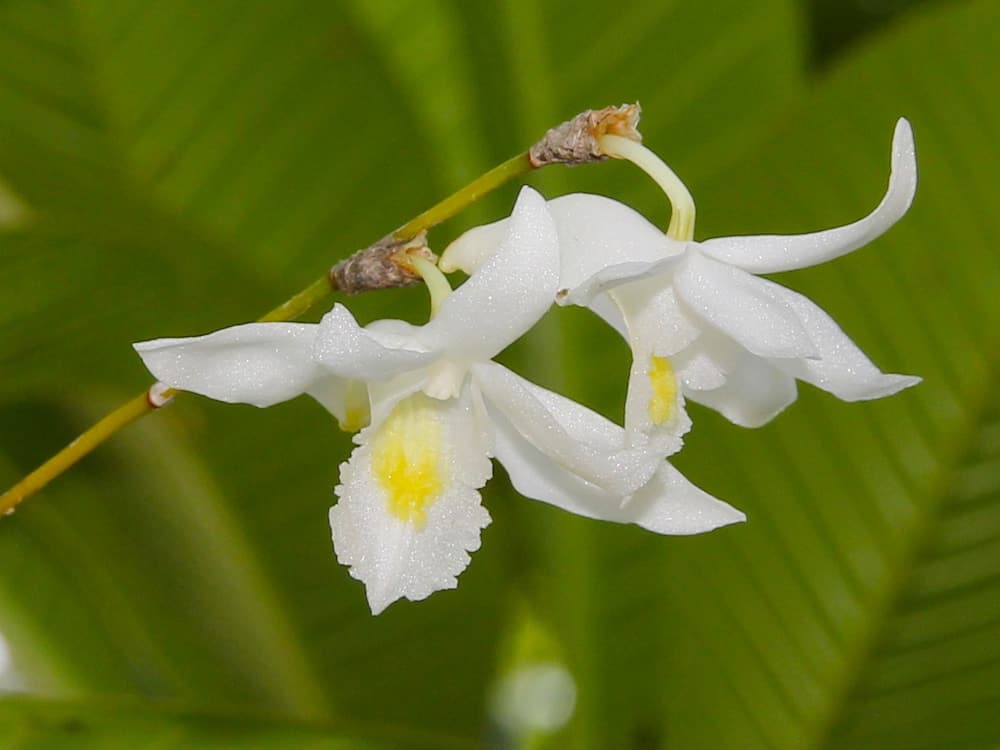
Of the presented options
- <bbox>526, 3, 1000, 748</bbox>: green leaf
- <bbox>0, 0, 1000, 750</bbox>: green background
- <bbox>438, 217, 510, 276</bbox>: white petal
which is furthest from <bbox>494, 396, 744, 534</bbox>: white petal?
<bbox>526, 3, 1000, 748</bbox>: green leaf

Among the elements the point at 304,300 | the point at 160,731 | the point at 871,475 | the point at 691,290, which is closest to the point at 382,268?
the point at 304,300

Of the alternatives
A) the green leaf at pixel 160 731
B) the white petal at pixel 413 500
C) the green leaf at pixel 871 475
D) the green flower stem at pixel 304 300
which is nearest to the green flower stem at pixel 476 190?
the green flower stem at pixel 304 300

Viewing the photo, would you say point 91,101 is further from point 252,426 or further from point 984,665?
point 984,665

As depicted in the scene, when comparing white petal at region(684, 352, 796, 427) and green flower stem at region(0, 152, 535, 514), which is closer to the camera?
green flower stem at region(0, 152, 535, 514)

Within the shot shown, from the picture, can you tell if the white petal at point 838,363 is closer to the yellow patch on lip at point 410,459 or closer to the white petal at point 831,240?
the white petal at point 831,240

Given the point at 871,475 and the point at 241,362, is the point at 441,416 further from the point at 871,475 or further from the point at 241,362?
the point at 871,475

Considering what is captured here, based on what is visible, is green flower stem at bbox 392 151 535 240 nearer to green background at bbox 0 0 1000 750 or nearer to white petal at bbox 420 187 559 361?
white petal at bbox 420 187 559 361

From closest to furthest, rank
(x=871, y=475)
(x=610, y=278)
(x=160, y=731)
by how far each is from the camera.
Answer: (x=610, y=278), (x=160, y=731), (x=871, y=475)

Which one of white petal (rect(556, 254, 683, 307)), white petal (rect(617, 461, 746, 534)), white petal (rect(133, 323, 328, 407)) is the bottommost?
white petal (rect(617, 461, 746, 534))
